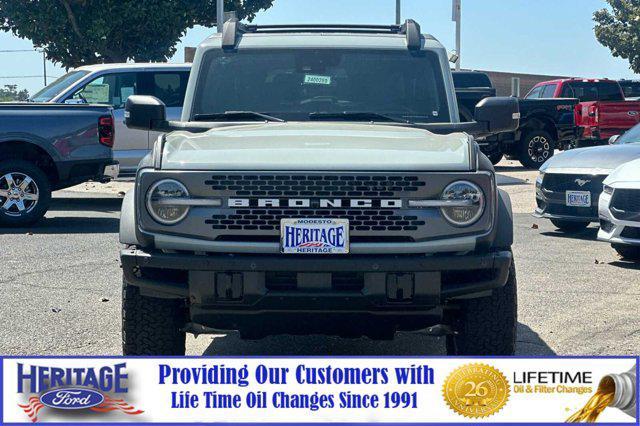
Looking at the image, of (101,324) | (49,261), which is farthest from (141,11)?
(101,324)

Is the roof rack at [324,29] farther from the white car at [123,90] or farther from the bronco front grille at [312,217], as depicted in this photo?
the white car at [123,90]

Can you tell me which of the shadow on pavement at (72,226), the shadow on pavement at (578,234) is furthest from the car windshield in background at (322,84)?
the shadow on pavement at (72,226)

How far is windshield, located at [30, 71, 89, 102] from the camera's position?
16953mm

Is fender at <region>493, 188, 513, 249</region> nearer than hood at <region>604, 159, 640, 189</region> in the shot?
Yes

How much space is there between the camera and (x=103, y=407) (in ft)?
15.4

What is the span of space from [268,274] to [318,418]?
2.48 feet

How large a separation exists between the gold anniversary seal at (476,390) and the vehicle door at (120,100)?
12.5 metres

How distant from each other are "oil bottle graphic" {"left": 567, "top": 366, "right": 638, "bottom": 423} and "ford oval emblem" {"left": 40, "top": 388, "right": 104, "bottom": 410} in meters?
1.93

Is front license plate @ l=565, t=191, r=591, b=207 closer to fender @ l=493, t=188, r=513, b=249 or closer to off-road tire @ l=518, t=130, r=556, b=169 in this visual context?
fender @ l=493, t=188, r=513, b=249

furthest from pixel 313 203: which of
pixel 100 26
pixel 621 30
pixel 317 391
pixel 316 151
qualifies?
pixel 621 30

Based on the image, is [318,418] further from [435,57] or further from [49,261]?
[49,261]

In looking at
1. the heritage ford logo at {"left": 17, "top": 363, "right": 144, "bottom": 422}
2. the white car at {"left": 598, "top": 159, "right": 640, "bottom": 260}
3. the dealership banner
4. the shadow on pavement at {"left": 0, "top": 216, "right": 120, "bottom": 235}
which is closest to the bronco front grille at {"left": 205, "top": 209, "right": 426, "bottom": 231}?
the dealership banner

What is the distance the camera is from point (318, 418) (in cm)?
471

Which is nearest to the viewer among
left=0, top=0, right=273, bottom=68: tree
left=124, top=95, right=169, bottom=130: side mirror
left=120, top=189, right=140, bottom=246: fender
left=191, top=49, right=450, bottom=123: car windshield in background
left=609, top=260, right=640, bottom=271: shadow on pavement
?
left=120, top=189, right=140, bottom=246: fender
